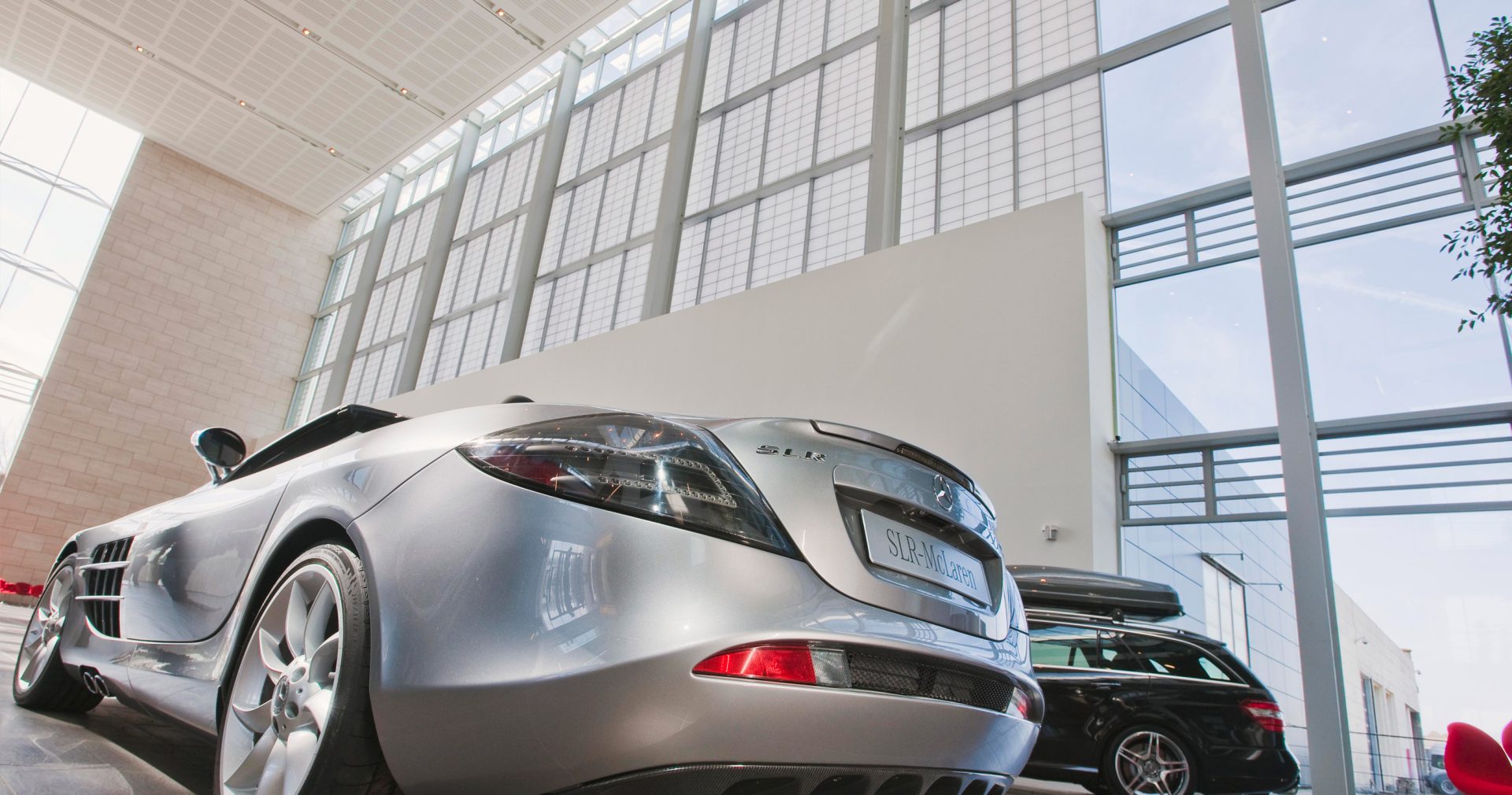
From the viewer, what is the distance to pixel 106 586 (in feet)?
8.21

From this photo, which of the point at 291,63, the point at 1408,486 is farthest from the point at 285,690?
the point at 291,63

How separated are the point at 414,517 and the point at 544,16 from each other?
591 inches

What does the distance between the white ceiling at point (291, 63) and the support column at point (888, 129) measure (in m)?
5.57

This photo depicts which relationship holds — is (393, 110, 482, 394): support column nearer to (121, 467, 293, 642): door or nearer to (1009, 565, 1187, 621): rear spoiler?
(1009, 565, 1187, 621): rear spoiler

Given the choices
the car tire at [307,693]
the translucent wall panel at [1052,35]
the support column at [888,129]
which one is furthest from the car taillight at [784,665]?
the translucent wall panel at [1052,35]

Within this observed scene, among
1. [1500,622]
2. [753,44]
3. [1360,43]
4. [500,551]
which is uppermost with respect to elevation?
[753,44]

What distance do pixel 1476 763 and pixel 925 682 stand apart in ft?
12.9

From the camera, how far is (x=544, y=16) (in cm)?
1447

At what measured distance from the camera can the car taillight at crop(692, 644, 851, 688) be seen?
1.17m

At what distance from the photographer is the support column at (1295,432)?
6047mm

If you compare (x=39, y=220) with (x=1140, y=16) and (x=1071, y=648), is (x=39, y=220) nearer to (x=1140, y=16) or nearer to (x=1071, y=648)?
(x=1140, y=16)

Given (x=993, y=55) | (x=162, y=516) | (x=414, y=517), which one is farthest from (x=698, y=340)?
(x=414, y=517)

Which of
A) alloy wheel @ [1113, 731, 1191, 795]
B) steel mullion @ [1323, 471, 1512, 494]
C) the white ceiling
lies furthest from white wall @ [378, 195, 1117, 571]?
the white ceiling

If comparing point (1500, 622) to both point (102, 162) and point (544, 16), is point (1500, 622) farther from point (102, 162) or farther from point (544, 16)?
point (102, 162)
